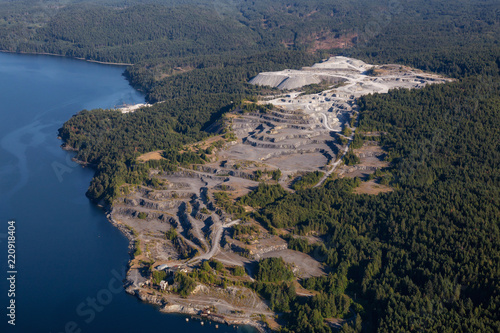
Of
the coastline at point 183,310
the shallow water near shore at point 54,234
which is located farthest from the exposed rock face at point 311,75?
the coastline at point 183,310

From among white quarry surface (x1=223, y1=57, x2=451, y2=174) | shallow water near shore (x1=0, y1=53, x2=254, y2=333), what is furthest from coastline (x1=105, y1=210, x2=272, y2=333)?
white quarry surface (x1=223, y1=57, x2=451, y2=174)

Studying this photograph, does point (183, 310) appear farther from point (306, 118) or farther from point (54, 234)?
point (306, 118)

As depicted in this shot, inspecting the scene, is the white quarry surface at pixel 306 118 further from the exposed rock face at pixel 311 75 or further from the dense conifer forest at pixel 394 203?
the dense conifer forest at pixel 394 203

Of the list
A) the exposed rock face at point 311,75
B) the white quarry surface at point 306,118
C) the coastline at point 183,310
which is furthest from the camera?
the exposed rock face at point 311,75

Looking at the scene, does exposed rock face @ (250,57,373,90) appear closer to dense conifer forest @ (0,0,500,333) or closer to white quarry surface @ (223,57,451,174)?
white quarry surface @ (223,57,451,174)

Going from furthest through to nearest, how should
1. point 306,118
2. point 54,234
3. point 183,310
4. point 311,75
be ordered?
point 311,75 < point 306,118 < point 54,234 < point 183,310

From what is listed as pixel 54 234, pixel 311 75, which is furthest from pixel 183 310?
pixel 311 75

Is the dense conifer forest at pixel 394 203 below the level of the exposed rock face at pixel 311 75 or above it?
below

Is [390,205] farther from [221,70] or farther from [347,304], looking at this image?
[221,70]

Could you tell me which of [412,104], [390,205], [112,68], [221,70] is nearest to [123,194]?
[390,205]
